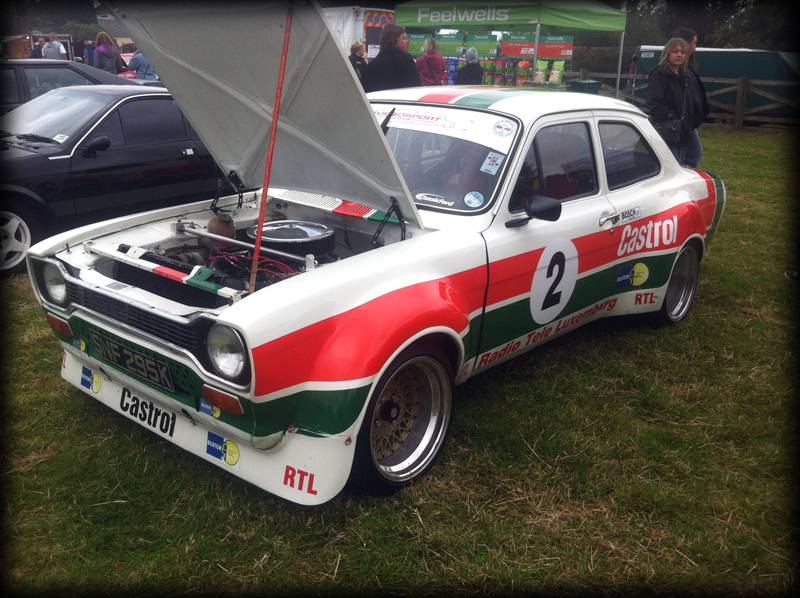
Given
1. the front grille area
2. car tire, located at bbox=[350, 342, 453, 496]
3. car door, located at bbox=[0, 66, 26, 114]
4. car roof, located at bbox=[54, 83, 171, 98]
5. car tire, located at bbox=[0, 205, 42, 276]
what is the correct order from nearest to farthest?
the front grille area, car tire, located at bbox=[350, 342, 453, 496], car tire, located at bbox=[0, 205, 42, 276], car roof, located at bbox=[54, 83, 171, 98], car door, located at bbox=[0, 66, 26, 114]

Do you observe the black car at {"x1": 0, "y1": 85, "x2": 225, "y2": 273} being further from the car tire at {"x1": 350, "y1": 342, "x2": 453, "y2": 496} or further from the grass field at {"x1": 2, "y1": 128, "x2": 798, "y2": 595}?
the car tire at {"x1": 350, "y1": 342, "x2": 453, "y2": 496}

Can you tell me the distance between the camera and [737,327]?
16.3ft

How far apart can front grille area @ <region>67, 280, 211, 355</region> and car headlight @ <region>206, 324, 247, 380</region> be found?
0.05 metres

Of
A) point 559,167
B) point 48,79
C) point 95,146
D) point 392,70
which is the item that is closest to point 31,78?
point 48,79

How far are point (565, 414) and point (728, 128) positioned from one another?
49.6 feet

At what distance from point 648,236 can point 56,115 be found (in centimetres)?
506

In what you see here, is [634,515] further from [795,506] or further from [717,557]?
[795,506]

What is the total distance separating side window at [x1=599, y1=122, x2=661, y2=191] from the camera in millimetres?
→ 4102

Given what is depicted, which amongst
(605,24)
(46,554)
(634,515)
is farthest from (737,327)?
(605,24)

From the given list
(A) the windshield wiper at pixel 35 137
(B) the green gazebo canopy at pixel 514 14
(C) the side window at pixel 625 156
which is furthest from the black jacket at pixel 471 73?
(A) the windshield wiper at pixel 35 137

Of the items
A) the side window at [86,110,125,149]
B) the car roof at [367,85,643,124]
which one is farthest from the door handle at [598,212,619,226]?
the side window at [86,110,125,149]

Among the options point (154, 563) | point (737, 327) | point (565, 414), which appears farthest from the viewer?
point (737, 327)

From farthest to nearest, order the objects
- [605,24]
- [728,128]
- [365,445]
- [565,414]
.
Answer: [728,128] < [605,24] < [565,414] < [365,445]

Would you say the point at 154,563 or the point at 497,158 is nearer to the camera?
the point at 154,563
